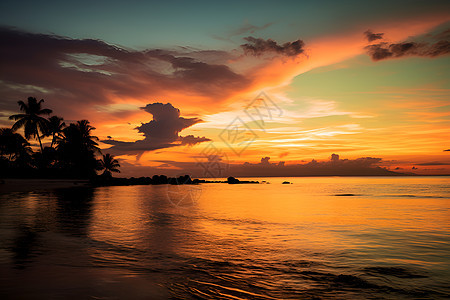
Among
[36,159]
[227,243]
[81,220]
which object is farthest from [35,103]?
[227,243]

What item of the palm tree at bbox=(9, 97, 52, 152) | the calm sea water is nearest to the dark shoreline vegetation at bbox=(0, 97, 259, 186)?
the palm tree at bbox=(9, 97, 52, 152)

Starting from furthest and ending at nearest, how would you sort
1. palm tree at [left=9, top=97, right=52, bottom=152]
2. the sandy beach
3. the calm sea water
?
palm tree at [left=9, top=97, right=52, bottom=152]
the sandy beach
the calm sea water

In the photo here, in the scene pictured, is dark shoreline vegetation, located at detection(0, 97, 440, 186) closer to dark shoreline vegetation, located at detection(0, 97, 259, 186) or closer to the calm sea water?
dark shoreline vegetation, located at detection(0, 97, 259, 186)

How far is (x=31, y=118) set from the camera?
190 feet

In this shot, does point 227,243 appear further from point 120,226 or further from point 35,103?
point 35,103

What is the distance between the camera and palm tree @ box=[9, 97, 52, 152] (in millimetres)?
57656

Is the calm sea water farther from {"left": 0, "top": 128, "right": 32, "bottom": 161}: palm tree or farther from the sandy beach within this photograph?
{"left": 0, "top": 128, "right": 32, "bottom": 161}: palm tree

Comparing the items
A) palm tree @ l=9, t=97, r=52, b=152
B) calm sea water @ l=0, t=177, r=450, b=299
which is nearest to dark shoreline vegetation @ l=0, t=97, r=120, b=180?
palm tree @ l=9, t=97, r=52, b=152

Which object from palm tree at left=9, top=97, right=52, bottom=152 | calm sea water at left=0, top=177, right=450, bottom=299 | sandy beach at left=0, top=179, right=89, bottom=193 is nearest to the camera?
calm sea water at left=0, top=177, right=450, bottom=299

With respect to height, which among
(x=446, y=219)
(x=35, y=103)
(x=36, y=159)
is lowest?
(x=446, y=219)

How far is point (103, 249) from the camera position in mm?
11023

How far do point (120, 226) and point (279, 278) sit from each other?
1153cm

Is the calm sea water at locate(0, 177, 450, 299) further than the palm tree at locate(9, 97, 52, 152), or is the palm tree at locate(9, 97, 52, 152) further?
the palm tree at locate(9, 97, 52, 152)

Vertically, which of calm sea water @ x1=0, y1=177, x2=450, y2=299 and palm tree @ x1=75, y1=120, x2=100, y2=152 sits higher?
palm tree @ x1=75, y1=120, x2=100, y2=152
